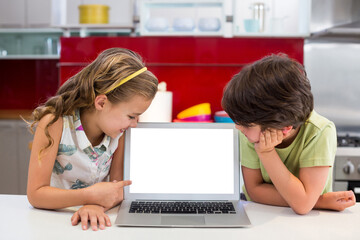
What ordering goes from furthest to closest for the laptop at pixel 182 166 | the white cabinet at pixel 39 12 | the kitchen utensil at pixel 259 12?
the white cabinet at pixel 39 12, the kitchen utensil at pixel 259 12, the laptop at pixel 182 166

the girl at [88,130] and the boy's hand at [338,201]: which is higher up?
the girl at [88,130]

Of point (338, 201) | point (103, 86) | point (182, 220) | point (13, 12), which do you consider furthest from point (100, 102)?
point (13, 12)

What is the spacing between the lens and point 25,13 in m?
3.40

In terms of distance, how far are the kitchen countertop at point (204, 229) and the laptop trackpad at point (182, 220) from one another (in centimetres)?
3

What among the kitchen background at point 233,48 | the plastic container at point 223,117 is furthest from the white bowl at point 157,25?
the plastic container at point 223,117

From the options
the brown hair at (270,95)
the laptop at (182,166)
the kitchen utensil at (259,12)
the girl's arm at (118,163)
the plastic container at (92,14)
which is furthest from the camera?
the plastic container at (92,14)

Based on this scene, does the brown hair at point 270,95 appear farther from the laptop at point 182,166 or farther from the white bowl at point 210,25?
the white bowl at point 210,25

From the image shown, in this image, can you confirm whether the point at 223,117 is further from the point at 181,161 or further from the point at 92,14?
the point at 181,161

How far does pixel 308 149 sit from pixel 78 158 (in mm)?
633

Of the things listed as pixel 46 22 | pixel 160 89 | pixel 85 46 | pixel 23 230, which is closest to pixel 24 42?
pixel 46 22

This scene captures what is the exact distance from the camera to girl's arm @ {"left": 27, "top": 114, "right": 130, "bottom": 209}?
99 centimetres

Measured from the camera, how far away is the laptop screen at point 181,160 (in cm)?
105

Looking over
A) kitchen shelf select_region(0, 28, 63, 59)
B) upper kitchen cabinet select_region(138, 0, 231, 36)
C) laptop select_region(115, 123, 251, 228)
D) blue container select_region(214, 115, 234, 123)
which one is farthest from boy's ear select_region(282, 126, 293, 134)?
kitchen shelf select_region(0, 28, 63, 59)

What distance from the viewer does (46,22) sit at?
3.38 m
